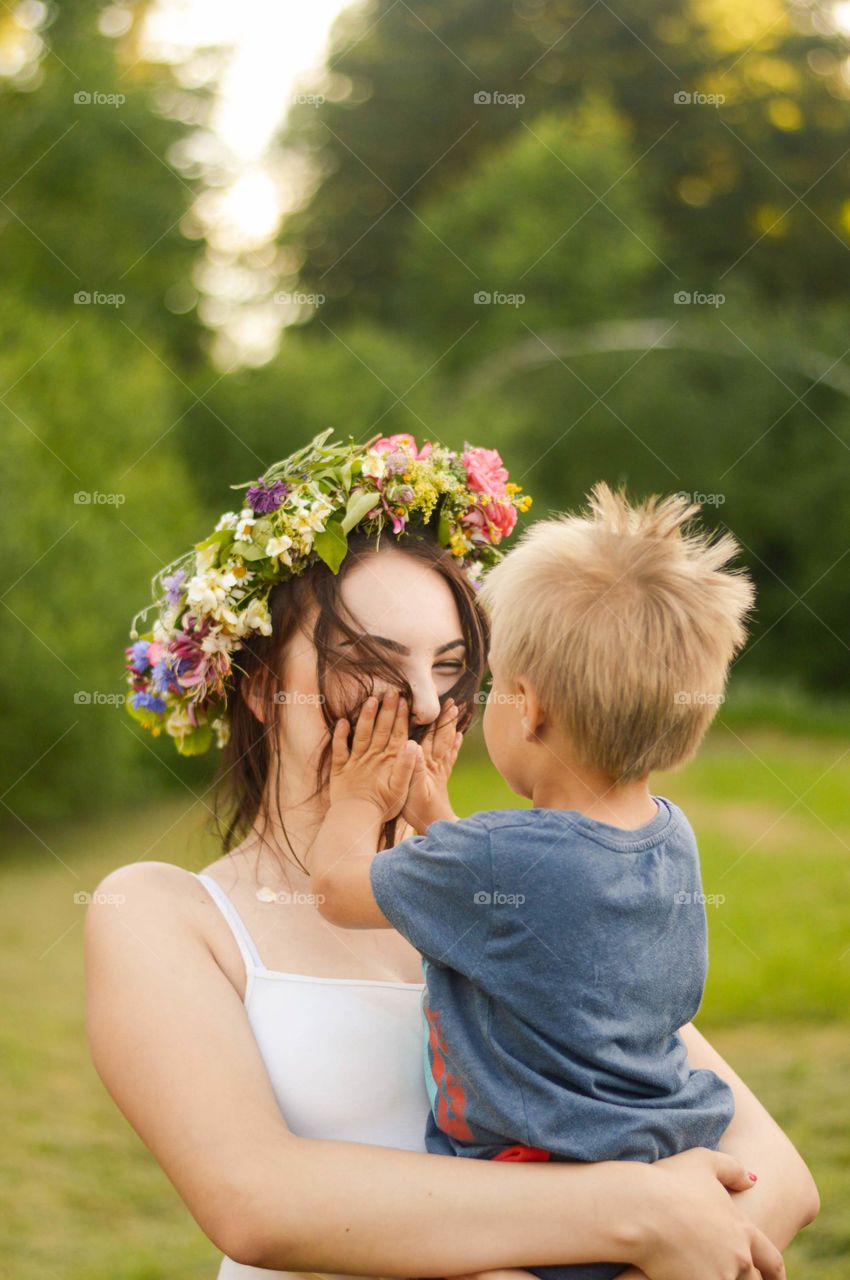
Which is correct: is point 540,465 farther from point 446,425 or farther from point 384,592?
point 384,592

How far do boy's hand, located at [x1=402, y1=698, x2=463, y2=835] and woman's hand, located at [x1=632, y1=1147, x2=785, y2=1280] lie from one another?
60 centimetres

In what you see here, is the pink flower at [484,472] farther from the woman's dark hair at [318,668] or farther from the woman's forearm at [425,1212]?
the woman's forearm at [425,1212]

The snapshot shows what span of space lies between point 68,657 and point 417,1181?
7501 mm

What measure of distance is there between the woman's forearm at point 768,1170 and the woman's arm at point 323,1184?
89 mm

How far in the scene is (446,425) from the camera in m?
11.9

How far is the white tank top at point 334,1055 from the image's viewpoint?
1.67 meters

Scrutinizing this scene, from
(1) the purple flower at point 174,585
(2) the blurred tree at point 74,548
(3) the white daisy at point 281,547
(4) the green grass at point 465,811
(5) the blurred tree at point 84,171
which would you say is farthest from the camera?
(5) the blurred tree at point 84,171

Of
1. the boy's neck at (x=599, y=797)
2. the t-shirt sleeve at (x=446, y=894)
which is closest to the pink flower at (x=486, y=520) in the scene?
the boy's neck at (x=599, y=797)

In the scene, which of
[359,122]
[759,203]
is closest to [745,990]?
[759,203]

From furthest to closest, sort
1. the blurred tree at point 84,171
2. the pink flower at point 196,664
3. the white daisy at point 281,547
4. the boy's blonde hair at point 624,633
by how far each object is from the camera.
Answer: the blurred tree at point 84,171, the pink flower at point 196,664, the white daisy at point 281,547, the boy's blonde hair at point 624,633

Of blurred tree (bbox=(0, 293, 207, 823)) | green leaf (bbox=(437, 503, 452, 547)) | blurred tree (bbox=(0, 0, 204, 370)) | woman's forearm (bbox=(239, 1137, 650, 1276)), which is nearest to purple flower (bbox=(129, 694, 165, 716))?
green leaf (bbox=(437, 503, 452, 547))

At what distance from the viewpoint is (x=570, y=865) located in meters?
1.60

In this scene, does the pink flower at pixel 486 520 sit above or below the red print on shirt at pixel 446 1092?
above

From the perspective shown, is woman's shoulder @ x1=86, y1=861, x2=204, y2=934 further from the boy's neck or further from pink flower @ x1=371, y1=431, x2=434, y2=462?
pink flower @ x1=371, y1=431, x2=434, y2=462
